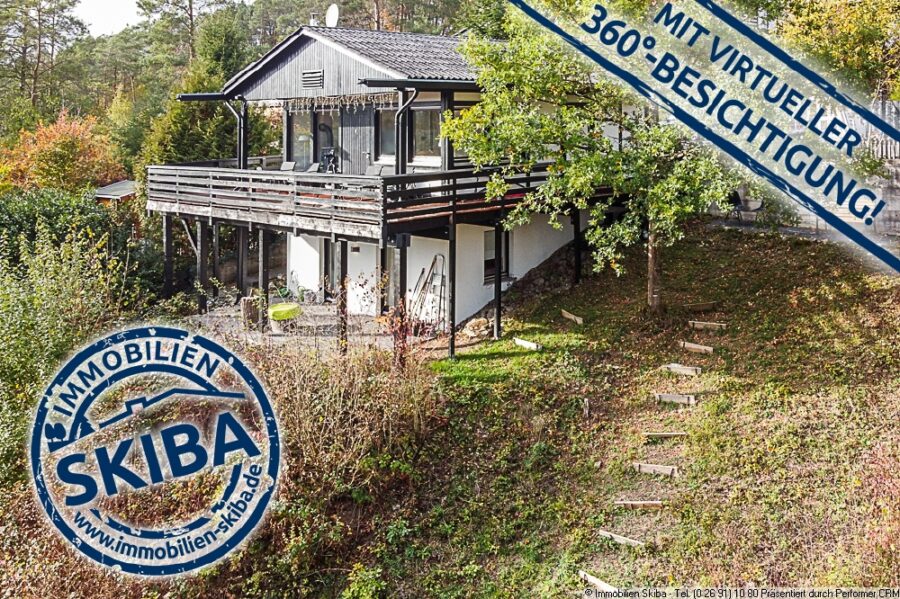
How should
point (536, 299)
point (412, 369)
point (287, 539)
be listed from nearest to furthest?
1. point (287, 539)
2. point (412, 369)
3. point (536, 299)

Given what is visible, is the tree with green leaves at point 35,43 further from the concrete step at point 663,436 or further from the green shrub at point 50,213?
the concrete step at point 663,436

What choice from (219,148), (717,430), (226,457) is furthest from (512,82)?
(219,148)

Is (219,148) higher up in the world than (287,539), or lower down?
higher up

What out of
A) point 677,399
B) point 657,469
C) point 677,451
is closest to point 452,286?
point 677,399

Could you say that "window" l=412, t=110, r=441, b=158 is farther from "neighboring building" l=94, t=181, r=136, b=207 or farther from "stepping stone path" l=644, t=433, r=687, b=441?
"neighboring building" l=94, t=181, r=136, b=207

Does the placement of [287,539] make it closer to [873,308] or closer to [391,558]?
[391,558]

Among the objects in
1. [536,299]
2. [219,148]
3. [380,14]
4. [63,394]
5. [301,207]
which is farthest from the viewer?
[380,14]

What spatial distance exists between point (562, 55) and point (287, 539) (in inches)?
348

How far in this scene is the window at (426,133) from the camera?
16953 mm

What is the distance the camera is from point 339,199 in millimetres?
14844

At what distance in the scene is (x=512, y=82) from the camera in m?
13.6

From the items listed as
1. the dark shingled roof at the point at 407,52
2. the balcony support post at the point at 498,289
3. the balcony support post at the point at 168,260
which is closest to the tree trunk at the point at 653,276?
the balcony support post at the point at 498,289

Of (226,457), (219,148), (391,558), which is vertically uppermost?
(219,148)

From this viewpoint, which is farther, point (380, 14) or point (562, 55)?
point (380, 14)
